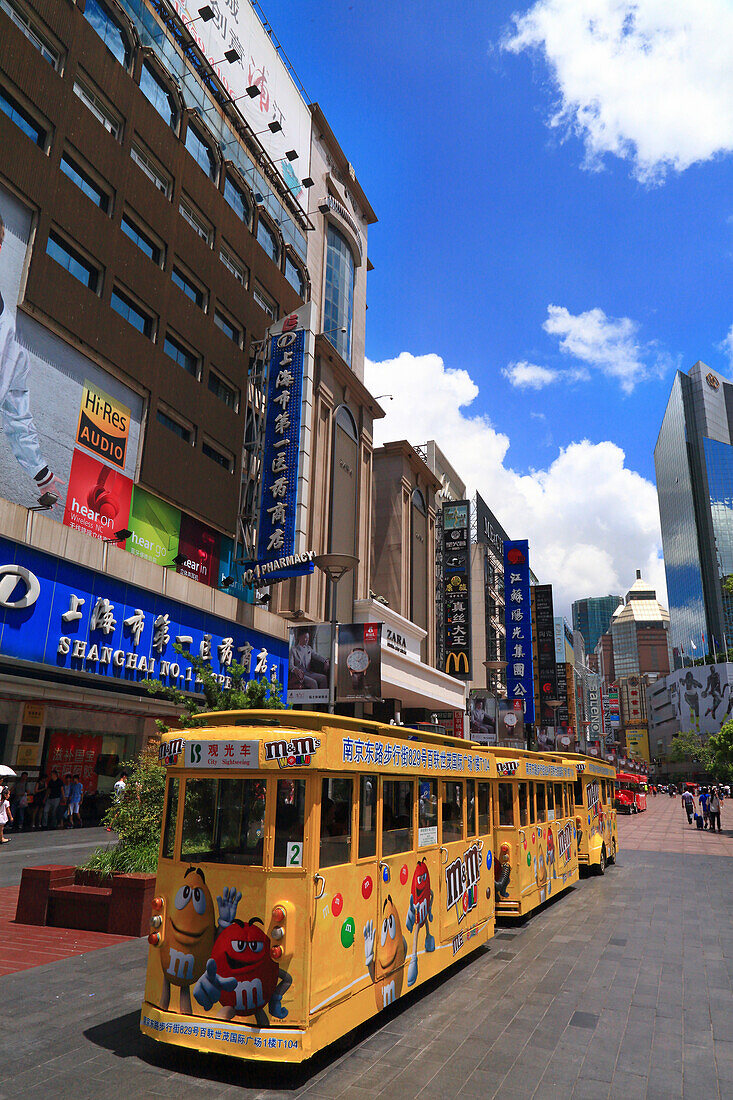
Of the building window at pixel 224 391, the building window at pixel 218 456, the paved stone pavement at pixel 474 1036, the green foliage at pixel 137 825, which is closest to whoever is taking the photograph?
the paved stone pavement at pixel 474 1036

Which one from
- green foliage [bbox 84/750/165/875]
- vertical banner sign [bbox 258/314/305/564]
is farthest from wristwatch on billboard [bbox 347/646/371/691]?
green foliage [bbox 84/750/165/875]

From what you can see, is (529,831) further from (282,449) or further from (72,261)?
(72,261)

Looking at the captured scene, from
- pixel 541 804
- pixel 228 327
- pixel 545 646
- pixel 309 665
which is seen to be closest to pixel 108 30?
pixel 228 327

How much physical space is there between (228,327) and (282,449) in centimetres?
674

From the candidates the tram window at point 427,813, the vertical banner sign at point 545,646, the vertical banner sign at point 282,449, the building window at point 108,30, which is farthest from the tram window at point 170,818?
the vertical banner sign at point 545,646

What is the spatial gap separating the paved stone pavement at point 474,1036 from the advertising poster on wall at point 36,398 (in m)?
13.7

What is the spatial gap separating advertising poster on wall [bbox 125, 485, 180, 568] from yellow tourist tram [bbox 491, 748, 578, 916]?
1443 cm

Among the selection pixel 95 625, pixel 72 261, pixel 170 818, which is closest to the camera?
pixel 170 818

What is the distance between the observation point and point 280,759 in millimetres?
6164

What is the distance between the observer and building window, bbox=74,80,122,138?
2288cm

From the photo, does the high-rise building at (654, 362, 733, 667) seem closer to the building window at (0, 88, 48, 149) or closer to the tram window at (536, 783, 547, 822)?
the tram window at (536, 783, 547, 822)

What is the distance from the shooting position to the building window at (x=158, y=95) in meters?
26.4

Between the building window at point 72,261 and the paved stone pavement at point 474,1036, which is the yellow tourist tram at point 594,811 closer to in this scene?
the paved stone pavement at point 474,1036

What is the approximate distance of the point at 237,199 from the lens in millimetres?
32188
